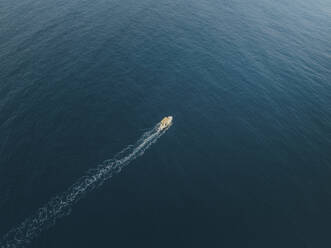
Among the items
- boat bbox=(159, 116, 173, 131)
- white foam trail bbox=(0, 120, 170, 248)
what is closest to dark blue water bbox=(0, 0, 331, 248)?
white foam trail bbox=(0, 120, 170, 248)

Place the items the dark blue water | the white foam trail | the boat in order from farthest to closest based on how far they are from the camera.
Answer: the boat → the dark blue water → the white foam trail

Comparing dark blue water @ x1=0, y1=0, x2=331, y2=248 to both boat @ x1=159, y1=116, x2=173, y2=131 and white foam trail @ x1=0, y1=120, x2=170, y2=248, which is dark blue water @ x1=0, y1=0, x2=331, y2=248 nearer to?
white foam trail @ x1=0, y1=120, x2=170, y2=248

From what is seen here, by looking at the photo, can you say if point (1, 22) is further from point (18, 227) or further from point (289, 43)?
point (289, 43)

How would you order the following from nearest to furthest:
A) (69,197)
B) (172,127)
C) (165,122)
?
(69,197), (165,122), (172,127)

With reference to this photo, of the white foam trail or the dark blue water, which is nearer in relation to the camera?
the white foam trail

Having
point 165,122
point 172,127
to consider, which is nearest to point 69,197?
point 165,122

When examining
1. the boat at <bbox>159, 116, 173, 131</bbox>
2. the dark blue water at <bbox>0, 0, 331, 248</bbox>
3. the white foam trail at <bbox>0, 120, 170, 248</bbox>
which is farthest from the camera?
the boat at <bbox>159, 116, 173, 131</bbox>

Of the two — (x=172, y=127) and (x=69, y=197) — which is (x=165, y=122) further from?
(x=69, y=197)

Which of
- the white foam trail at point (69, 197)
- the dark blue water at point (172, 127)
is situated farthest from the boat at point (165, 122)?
the white foam trail at point (69, 197)
